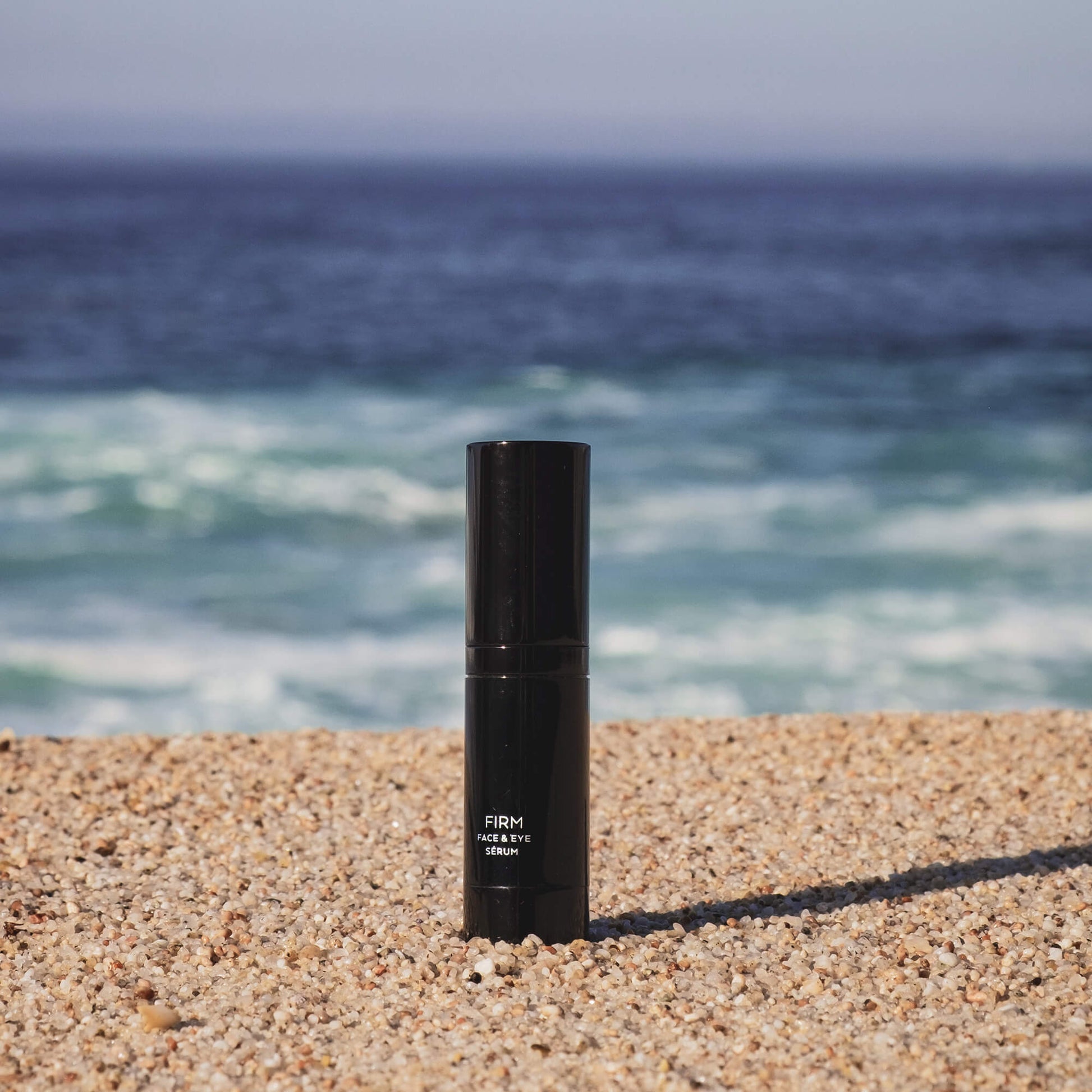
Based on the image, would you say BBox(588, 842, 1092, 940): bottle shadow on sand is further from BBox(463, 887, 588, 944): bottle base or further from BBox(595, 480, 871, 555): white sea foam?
BBox(595, 480, 871, 555): white sea foam

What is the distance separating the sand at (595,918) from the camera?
133 inches

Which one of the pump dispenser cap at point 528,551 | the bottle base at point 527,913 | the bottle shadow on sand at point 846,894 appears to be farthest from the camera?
the bottle shadow on sand at point 846,894

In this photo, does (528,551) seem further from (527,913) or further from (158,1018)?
(158,1018)

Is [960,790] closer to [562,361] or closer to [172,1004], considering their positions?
[172,1004]

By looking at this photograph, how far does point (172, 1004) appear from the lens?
3732 millimetres

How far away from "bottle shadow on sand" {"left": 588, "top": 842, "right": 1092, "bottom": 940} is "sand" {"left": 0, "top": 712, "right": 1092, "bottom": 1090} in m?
0.01

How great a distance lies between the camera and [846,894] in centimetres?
453

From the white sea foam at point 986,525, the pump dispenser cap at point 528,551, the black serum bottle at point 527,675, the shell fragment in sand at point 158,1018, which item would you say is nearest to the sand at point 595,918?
the shell fragment in sand at point 158,1018

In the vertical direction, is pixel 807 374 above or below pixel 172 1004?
above

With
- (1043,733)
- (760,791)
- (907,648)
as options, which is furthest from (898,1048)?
(907,648)

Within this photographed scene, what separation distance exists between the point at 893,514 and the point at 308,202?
25.3m

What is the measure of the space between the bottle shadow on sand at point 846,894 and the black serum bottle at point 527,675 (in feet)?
Answer: 1.16

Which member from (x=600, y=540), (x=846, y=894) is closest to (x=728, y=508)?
(x=600, y=540)

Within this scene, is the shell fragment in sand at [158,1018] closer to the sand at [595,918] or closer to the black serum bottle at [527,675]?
the sand at [595,918]
